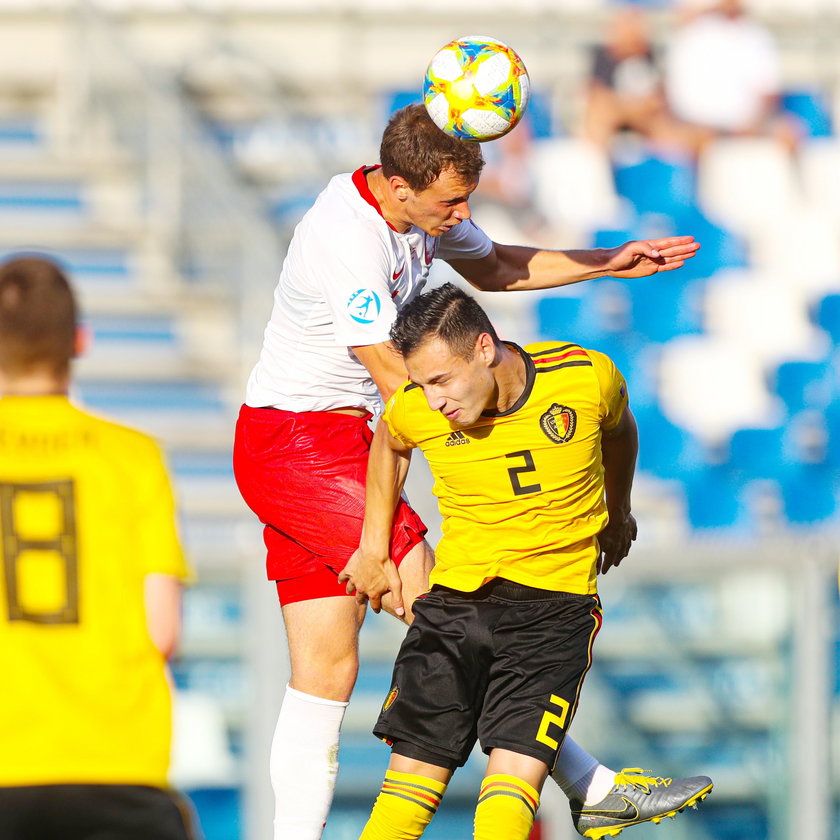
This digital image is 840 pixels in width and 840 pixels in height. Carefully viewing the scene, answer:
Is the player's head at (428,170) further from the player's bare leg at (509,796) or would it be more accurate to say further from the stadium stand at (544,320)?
the stadium stand at (544,320)

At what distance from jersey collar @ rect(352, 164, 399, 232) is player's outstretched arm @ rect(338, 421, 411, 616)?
0.49m

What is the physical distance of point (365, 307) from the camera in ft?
11.4

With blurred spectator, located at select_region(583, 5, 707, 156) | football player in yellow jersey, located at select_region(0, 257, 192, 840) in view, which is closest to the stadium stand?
blurred spectator, located at select_region(583, 5, 707, 156)

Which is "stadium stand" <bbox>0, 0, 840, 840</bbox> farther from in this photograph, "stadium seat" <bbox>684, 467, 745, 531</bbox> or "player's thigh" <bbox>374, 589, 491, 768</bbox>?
"player's thigh" <bbox>374, 589, 491, 768</bbox>

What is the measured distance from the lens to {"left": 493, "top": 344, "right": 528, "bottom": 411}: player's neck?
3.49m

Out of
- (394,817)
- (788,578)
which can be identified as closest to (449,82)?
(394,817)

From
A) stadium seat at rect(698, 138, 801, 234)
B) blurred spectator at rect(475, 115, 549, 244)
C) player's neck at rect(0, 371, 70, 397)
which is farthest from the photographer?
stadium seat at rect(698, 138, 801, 234)

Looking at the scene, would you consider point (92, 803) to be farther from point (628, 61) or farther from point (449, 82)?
point (628, 61)

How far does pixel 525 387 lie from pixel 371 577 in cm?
57

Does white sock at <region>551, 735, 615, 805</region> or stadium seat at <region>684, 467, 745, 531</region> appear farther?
stadium seat at <region>684, 467, 745, 531</region>

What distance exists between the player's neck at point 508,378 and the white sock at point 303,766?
34.6 inches

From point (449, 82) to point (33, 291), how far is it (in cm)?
132

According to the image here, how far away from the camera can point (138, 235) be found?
8461 mm

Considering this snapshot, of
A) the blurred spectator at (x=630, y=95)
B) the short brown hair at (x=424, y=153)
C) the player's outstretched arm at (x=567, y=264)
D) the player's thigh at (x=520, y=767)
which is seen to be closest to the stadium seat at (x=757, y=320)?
the blurred spectator at (x=630, y=95)
